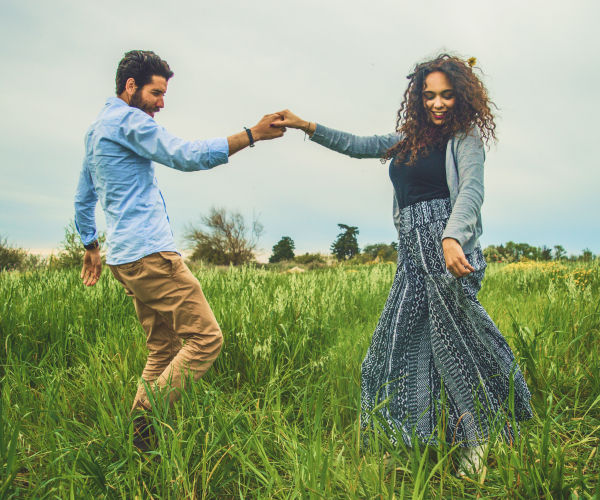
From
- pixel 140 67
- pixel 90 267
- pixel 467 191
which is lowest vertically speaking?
pixel 90 267

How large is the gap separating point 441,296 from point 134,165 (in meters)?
1.79

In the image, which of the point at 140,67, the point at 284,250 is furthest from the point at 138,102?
the point at 284,250

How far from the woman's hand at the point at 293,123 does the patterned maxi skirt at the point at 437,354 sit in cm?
81

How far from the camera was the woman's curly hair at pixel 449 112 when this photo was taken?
2.15 meters

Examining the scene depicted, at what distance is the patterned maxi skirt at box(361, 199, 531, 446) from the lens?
2.04 meters

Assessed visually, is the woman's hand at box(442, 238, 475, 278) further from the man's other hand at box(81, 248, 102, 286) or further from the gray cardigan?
the man's other hand at box(81, 248, 102, 286)

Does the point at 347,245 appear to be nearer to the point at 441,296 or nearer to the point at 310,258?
the point at 310,258

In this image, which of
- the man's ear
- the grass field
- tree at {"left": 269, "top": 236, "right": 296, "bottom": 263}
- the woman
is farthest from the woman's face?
tree at {"left": 269, "top": 236, "right": 296, "bottom": 263}

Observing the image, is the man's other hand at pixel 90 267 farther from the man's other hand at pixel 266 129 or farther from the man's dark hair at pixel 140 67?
the man's other hand at pixel 266 129

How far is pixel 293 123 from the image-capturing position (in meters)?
2.49

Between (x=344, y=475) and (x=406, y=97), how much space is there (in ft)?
6.83

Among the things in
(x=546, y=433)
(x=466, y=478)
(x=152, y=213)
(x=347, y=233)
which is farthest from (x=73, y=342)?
(x=347, y=233)

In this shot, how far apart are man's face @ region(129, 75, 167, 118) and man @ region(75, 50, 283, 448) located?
0.01m

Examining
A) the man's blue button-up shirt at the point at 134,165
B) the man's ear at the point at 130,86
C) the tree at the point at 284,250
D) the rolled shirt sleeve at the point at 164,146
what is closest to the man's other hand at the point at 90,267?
the man's blue button-up shirt at the point at 134,165
